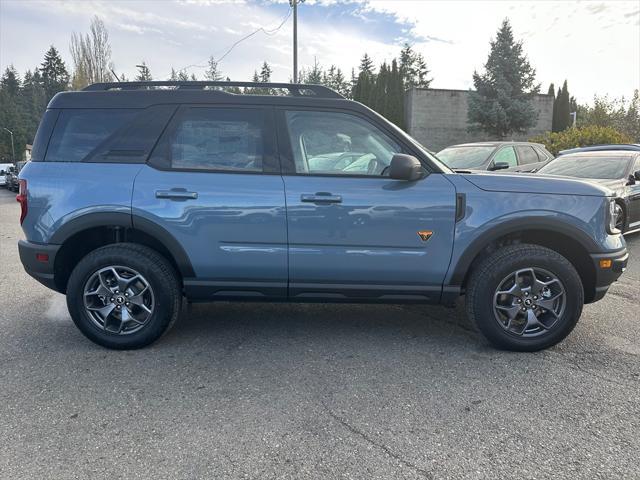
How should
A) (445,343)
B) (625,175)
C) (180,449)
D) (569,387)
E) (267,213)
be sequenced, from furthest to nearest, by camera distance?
Result: (625,175), (445,343), (267,213), (569,387), (180,449)

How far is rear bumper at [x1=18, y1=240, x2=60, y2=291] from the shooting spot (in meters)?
3.56

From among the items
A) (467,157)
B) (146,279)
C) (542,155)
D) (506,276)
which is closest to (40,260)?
(146,279)

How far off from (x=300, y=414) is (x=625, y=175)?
23.9 feet

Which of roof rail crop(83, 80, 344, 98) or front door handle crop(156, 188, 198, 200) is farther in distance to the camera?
roof rail crop(83, 80, 344, 98)

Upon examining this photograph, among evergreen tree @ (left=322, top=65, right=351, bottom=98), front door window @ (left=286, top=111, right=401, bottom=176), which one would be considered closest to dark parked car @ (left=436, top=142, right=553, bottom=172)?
front door window @ (left=286, top=111, right=401, bottom=176)

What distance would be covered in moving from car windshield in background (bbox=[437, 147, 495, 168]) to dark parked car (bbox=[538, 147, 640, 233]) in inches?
54.9

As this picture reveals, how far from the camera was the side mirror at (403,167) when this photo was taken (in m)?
3.29

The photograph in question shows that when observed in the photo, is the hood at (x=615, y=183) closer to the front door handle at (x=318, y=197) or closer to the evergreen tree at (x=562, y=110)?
the front door handle at (x=318, y=197)

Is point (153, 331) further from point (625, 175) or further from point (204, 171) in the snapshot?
point (625, 175)

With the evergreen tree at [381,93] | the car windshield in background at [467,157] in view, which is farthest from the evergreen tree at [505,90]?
the car windshield in background at [467,157]

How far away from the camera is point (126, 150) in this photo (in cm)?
355

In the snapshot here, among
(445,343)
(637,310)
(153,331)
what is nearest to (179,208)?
(153,331)

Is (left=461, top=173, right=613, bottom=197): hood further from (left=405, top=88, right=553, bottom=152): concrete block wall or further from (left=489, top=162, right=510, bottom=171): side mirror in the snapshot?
(left=405, top=88, right=553, bottom=152): concrete block wall

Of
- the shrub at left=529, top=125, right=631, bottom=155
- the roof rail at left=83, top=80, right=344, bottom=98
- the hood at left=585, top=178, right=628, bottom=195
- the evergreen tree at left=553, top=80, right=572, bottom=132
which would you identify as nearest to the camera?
the roof rail at left=83, top=80, right=344, bottom=98
